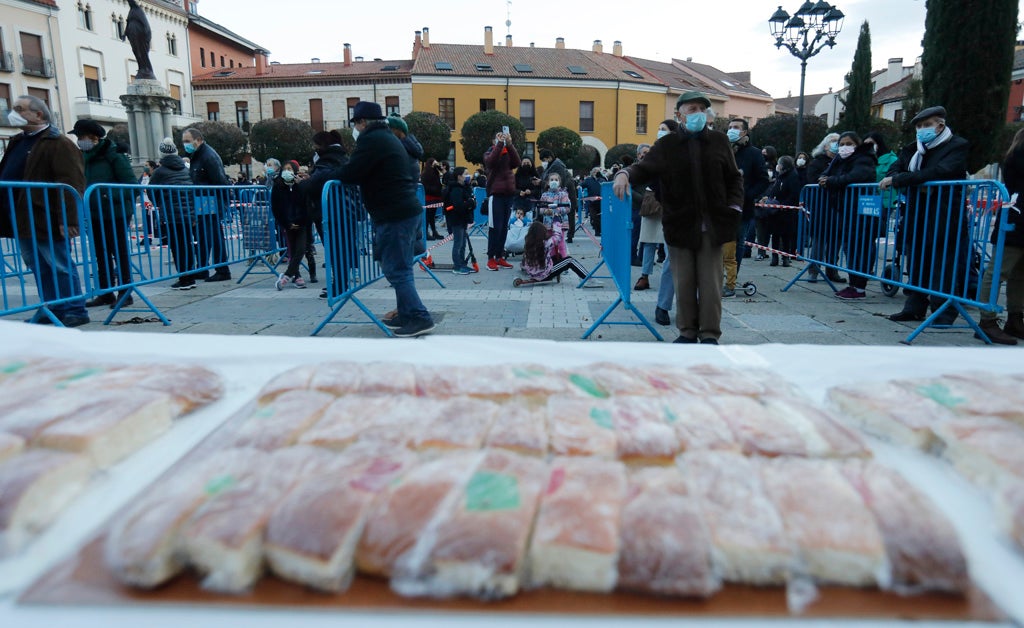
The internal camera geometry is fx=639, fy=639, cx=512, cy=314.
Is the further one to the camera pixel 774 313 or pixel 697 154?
pixel 774 313

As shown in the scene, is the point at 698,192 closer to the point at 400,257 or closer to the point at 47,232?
the point at 400,257

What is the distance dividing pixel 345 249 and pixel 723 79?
69078mm

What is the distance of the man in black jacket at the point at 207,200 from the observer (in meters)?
8.15

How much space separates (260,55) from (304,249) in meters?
52.7

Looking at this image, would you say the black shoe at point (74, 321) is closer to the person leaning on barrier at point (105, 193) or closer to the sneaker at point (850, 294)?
the person leaning on barrier at point (105, 193)

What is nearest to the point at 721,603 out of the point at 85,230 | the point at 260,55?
the point at 85,230

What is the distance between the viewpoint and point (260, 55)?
53719 mm

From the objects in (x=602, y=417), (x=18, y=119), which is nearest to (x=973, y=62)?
(x=602, y=417)

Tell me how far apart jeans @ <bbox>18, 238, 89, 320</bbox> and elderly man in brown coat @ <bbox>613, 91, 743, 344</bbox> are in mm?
5127

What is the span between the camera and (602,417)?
1470 millimetres

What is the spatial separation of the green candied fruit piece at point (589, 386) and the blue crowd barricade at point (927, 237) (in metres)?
4.86

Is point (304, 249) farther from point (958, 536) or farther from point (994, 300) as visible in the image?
point (958, 536)

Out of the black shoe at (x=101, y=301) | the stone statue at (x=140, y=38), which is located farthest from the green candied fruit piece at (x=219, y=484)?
the stone statue at (x=140, y=38)

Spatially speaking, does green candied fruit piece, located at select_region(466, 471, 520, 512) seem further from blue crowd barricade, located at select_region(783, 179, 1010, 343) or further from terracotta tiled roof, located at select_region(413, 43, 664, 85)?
terracotta tiled roof, located at select_region(413, 43, 664, 85)
